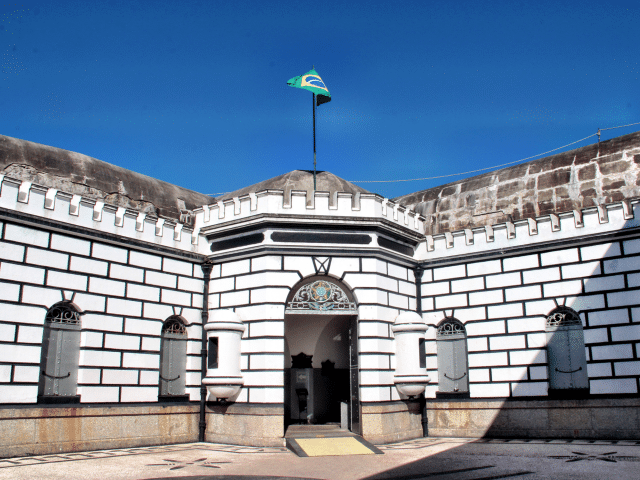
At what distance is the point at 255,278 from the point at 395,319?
463 cm

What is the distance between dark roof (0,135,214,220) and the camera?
18742mm

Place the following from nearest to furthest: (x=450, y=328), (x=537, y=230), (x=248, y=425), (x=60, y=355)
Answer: (x=60, y=355), (x=248, y=425), (x=537, y=230), (x=450, y=328)

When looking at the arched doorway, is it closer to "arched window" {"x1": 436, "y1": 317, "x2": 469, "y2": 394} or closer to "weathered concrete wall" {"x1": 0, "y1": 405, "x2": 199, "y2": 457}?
"arched window" {"x1": 436, "y1": 317, "x2": 469, "y2": 394}

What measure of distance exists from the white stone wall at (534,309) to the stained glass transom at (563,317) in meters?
0.20

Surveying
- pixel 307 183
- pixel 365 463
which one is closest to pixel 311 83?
pixel 307 183

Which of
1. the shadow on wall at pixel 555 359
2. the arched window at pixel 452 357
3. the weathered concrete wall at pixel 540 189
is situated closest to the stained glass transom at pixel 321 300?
the arched window at pixel 452 357

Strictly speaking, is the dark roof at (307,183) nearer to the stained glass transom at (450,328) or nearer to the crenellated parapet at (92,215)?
the crenellated parapet at (92,215)

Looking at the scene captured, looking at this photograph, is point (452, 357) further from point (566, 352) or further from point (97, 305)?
point (97, 305)

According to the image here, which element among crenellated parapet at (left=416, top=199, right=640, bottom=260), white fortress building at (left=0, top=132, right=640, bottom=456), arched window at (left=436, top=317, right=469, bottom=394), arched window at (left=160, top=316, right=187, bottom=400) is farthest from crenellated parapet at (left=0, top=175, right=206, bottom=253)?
arched window at (left=436, top=317, right=469, bottom=394)

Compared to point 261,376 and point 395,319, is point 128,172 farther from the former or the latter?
point 395,319

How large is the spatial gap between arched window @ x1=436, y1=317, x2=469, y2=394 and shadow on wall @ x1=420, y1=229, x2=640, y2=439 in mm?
33

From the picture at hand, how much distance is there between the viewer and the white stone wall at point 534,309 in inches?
634

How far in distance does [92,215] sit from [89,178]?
15.4 feet

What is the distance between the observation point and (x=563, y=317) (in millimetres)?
17219
